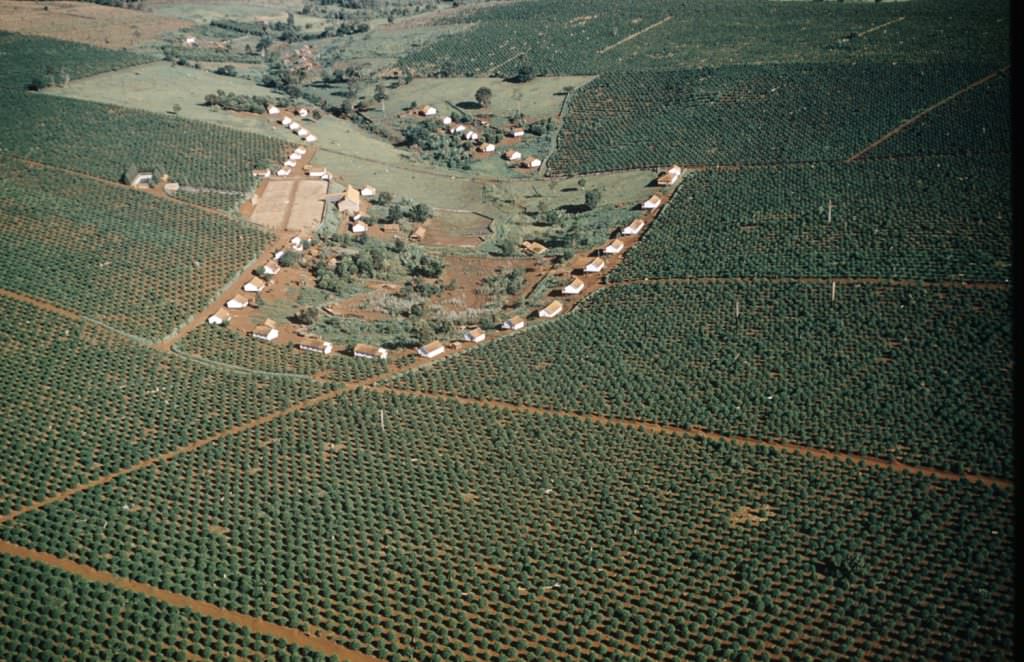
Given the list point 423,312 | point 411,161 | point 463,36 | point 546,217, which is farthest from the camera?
point 463,36

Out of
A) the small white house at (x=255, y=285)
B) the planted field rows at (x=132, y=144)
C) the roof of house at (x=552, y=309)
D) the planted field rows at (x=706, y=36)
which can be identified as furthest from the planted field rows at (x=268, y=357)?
the planted field rows at (x=706, y=36)

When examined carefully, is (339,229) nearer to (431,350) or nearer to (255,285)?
(255,285)

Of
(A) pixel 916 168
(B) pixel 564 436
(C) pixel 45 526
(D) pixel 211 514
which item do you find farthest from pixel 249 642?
(A) pixel 916 168

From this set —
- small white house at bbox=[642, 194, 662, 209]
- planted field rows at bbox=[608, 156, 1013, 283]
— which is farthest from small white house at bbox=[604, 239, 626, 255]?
small white house at bbox=[642, 194, 662, 209]

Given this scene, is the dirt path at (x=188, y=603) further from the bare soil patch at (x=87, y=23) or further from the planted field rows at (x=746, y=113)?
the bare soil patch at (x=87, y=23)

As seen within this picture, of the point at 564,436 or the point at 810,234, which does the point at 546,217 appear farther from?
the point at 564,436

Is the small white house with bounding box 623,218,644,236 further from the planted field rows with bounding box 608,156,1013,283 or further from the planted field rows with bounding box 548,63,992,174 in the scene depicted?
the planted field rows with bounding box 548,63,992,174

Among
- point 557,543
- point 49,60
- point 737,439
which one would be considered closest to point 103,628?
point 557,543
